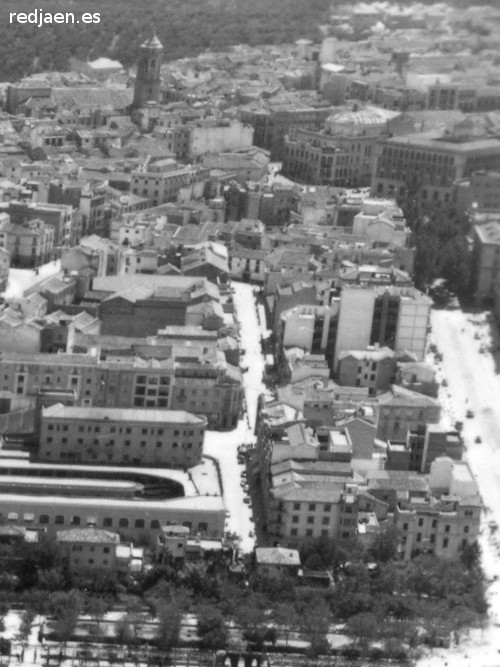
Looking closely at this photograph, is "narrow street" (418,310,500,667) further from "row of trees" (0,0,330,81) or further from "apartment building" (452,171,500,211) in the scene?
"row of trees" (0,0,330,81)

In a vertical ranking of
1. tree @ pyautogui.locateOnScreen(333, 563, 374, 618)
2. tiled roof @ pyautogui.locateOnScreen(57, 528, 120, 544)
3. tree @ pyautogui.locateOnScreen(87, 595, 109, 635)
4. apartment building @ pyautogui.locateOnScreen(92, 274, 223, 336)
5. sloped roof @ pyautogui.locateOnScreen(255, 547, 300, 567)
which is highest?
apartment building @ pyautogui.locateOnScreen(92, 274, 223, 336)

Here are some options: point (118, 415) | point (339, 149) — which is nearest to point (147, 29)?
point (339, 149)

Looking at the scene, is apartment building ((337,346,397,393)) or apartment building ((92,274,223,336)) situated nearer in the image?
apartment building ((337,346,397,393))

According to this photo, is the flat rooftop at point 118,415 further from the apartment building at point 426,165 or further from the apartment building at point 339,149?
the apartment building at point 339,149

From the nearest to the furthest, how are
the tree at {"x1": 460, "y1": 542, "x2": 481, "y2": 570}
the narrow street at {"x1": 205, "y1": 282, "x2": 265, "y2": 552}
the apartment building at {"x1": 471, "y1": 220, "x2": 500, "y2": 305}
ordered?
the tree at {"x1": 460, "y1": 542, "x2": 481, "y2": 570}, the narrow street at {"x1": 205, "y1": 282, "x2": 265, "y2": 552}, the apartment building at {"x1": 471, "y1": 220, "x2": 500, "y2": 305}

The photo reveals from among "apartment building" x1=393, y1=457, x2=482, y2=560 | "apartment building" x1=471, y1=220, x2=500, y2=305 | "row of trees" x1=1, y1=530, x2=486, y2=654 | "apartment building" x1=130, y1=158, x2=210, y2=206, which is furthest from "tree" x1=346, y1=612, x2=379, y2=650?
"apartment building" x1=130, y1=158, x2=210, y2=206

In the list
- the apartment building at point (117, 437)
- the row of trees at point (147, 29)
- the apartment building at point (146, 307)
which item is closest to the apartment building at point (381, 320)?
the apartment building at point (146, 307)

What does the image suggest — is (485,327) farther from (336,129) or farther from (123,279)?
(336,129)
